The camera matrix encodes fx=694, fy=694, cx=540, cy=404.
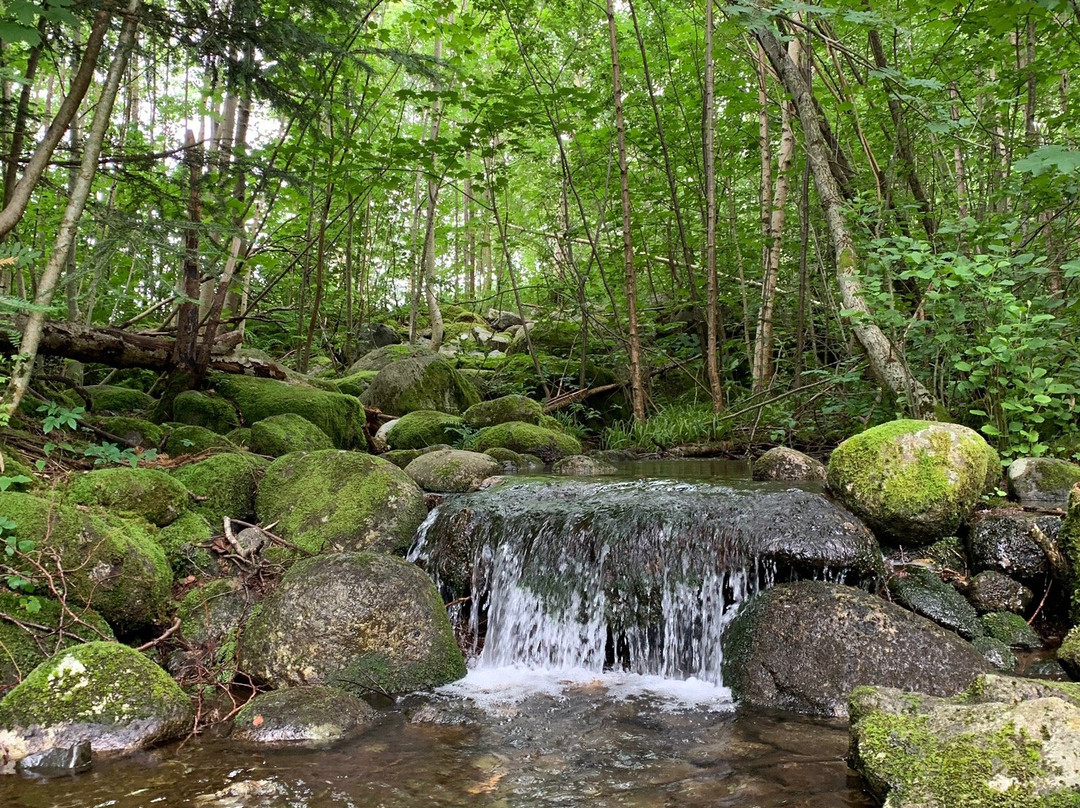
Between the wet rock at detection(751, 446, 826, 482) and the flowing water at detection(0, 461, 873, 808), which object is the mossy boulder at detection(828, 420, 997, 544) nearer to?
the flowing water at detection(0, 461, 873, 808)

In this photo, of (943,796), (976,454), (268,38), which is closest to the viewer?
(943,796)

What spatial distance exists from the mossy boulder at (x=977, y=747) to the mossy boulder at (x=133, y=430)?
→ 19.5 ft

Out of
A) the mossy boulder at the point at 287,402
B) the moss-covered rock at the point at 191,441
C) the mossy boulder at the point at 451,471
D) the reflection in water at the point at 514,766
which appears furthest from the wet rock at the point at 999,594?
the mossy boulder at the point at 287,402

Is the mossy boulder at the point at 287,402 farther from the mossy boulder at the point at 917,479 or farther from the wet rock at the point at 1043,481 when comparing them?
the wet rock at the point at 1043,481

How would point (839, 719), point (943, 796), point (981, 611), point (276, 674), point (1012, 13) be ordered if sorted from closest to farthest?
point (943, 796) → point (839, 719) → point (276, 674) → point (981, 611) → point (1012, 13)

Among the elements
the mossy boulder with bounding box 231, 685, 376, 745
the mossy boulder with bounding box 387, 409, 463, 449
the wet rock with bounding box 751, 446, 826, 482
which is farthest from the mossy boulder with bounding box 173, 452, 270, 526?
the wet rock with bounding box 751, 446, 826, 482

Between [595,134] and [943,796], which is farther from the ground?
[595,134]

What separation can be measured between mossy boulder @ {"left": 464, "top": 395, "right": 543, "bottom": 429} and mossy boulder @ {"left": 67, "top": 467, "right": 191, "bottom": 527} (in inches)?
210

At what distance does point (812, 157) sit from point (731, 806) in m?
6.50

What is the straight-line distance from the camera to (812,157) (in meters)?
7.24

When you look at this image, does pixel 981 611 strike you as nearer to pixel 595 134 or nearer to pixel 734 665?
pixel 734 665

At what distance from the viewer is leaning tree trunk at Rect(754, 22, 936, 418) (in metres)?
6.36

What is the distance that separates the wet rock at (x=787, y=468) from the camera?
22.0 feet

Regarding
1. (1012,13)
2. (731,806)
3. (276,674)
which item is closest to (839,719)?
(731,806)
